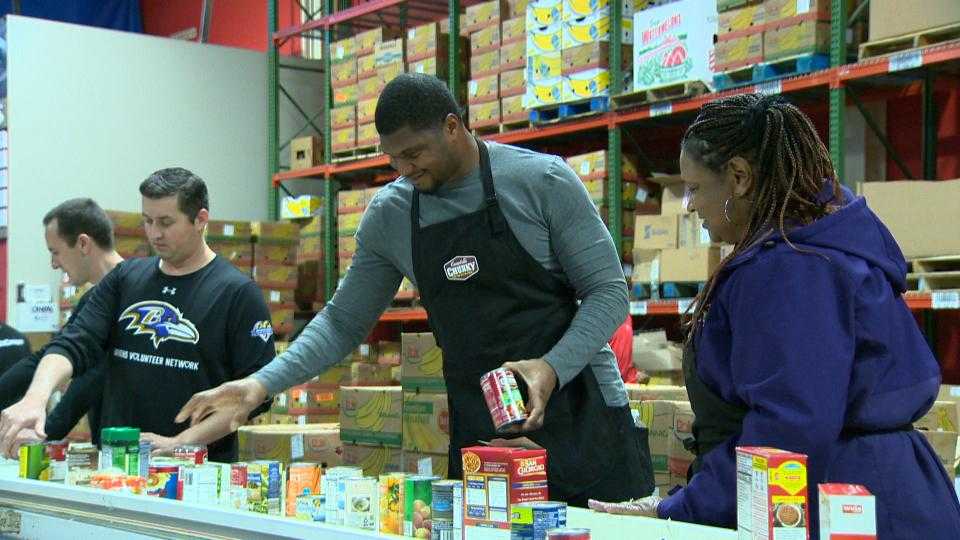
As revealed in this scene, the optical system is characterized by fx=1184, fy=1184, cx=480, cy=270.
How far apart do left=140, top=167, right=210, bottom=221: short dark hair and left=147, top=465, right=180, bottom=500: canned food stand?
4.18 ft

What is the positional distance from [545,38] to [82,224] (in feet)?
12.4

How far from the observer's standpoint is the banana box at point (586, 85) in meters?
7.38

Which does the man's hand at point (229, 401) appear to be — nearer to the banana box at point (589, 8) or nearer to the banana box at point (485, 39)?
the banana box at point (589, 8)

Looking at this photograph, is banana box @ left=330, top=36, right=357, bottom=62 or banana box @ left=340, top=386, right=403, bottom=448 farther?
banana box @ left=330, top=36, right=357, bottom=62

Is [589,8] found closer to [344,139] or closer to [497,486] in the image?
[344,139]

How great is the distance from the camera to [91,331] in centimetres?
375

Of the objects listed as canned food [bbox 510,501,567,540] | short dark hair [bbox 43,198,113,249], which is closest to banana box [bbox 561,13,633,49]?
short dark hair [bbox 43,198,113,249]

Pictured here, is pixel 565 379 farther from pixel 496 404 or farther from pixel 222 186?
pixel 222 186

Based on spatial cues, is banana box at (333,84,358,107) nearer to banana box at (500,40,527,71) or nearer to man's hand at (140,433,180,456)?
banana box at (500,40,527,71)

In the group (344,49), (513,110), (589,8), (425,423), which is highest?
(344,49)

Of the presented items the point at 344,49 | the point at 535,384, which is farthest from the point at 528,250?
the point at 344,49

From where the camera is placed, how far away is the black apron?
106 inches

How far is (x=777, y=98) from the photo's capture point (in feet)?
6.77

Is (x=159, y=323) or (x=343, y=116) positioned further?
(x=343, y=116)
